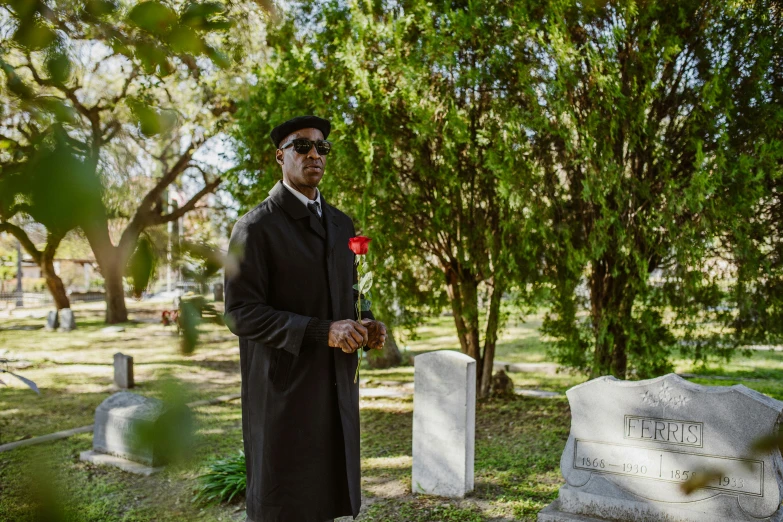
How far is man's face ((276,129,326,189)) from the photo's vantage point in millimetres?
2818

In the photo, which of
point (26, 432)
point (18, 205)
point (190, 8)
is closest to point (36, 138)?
point (18, 205)

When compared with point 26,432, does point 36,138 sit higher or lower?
higher

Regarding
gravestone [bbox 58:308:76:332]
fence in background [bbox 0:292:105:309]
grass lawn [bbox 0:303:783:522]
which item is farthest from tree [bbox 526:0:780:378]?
gravestone [bbox 58:308:76:332]

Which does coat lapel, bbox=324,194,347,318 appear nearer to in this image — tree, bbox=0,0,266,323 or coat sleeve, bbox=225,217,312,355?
coat sleeve, bbox=225,217,312,355

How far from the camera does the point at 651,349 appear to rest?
678cm

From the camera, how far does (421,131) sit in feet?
23.0

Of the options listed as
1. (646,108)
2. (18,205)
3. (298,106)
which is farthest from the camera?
(298,106)

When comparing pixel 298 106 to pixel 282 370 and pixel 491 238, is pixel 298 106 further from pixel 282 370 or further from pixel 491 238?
pixel 282 370

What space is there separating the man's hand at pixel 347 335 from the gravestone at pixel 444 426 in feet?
9.79

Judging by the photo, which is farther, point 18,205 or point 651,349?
point 651,349

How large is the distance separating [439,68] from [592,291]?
3.22 meters

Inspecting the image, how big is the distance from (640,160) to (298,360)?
5.44m

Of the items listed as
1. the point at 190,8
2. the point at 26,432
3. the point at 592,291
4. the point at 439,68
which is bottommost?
the point at 26,432

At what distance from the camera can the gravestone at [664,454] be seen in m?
4.05
